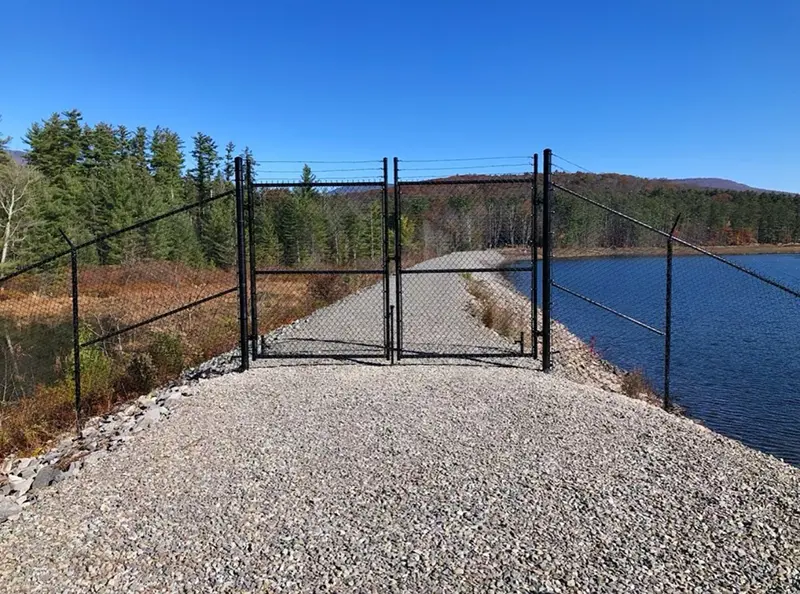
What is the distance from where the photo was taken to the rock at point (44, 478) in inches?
219

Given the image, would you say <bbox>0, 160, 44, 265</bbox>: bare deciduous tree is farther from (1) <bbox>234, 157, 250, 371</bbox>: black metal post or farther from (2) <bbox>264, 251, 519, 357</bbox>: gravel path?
(1) <bbox>234, 157, 250, 371</bbox>: black metal post

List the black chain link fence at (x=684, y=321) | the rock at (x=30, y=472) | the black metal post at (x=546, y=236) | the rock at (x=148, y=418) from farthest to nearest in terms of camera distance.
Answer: the black chain link fence at (x=684, y=321) → the black metal post at (x=546, y=236) → the rock at (x=148, y=418) → the rock at (x=30, y=472)

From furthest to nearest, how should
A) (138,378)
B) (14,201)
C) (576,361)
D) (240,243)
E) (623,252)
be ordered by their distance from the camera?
(14,201)
(623,252)
(576,361)
(138,378)
(240,243)

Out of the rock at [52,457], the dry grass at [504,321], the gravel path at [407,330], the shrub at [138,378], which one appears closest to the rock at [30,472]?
the rock at [52,457]

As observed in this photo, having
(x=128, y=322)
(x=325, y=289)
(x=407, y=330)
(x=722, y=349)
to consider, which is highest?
(x=325, y=289)

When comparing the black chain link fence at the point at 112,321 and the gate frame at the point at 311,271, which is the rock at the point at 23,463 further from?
the gate frame at the point at 311,271

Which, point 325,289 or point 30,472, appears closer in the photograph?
point 30,472

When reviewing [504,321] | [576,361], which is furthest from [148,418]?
[504,321]

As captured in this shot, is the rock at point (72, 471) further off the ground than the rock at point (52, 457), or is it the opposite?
the rock at point (72, 471)

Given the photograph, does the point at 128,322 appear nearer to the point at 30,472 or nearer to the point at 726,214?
the point at 30,472

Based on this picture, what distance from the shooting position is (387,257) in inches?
348

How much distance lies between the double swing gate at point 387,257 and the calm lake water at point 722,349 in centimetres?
333

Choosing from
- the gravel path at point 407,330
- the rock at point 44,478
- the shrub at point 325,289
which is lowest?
the rock at point 44,478

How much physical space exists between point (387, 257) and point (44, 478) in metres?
5.09
